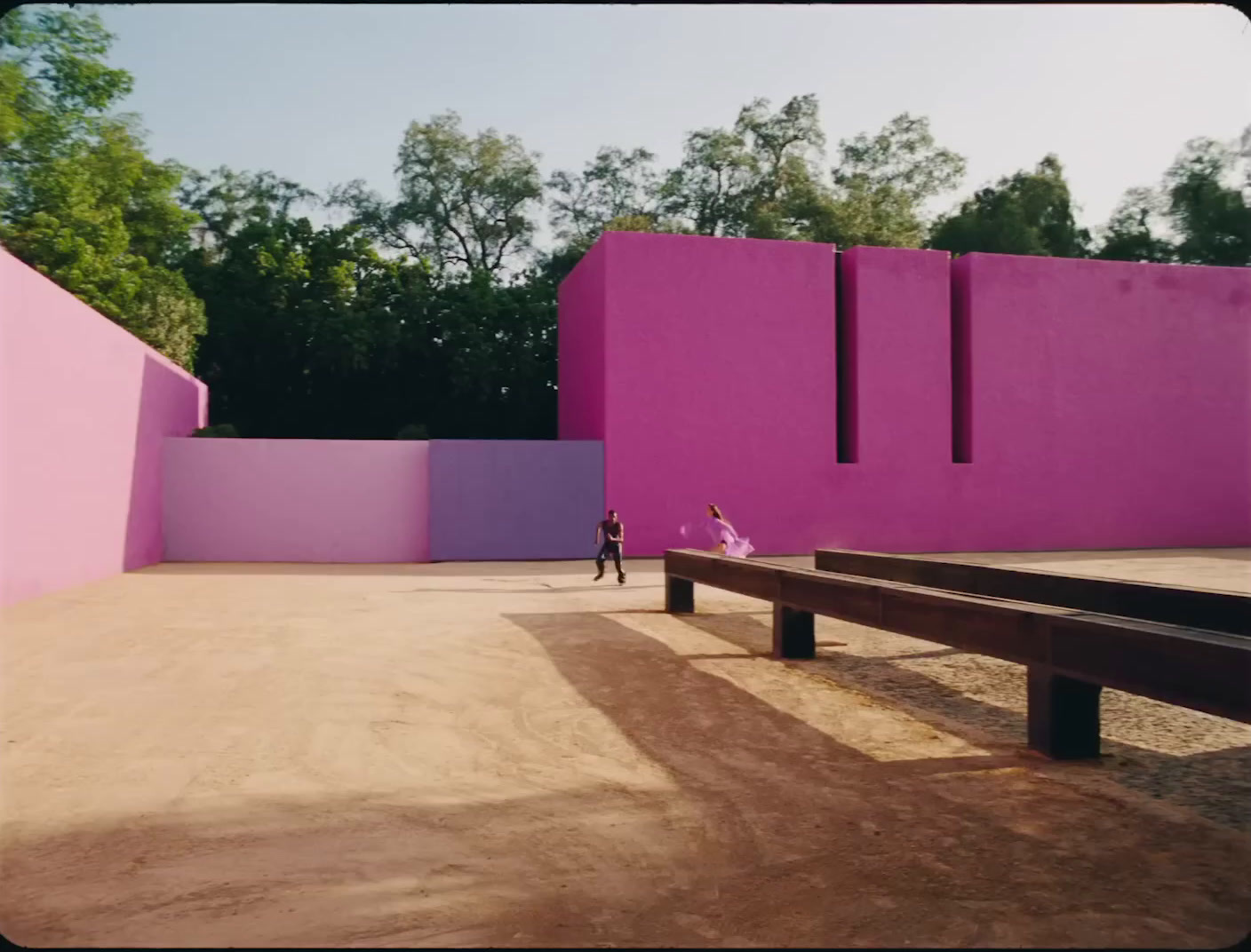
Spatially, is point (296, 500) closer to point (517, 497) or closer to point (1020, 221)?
point (517, 497)

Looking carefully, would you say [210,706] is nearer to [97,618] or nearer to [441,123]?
[97,618]

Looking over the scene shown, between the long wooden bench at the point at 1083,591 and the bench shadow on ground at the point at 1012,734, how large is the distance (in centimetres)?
52

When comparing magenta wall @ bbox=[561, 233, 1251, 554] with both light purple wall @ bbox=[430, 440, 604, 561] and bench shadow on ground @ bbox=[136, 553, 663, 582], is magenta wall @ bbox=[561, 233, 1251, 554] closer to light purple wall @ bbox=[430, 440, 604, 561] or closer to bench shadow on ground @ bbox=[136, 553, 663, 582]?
light purple wall @ bbox=[430, 440, 604, 561]

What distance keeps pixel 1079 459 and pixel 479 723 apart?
18665 mm

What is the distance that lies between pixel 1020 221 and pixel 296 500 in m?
27.3

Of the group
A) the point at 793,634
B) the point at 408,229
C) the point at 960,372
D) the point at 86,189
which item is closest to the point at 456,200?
the point at 408,229

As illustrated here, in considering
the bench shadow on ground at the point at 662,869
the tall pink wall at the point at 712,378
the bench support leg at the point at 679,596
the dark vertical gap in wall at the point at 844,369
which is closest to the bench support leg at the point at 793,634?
the bench shadow on ground at the point at 662,869

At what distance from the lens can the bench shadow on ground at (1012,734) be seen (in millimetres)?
3586

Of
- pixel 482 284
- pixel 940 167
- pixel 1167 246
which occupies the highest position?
pixel 940 167

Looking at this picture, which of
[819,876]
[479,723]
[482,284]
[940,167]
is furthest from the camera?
[940,167]

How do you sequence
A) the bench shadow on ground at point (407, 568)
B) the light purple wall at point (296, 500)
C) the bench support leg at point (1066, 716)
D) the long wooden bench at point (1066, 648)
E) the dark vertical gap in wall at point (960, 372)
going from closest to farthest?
the long wooden bench at point (1066, 648), the bench support leg at point (1066, 716), the bench shadow on ground at point (407, 568), the light purple wall at point (296, 500), the dark vertical gap in wall at point (960, 372)

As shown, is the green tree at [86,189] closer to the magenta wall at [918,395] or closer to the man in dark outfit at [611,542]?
the magenta wall at [918,395]

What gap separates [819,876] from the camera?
2850 millimetres

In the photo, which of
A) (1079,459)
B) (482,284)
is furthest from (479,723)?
(482,284)
